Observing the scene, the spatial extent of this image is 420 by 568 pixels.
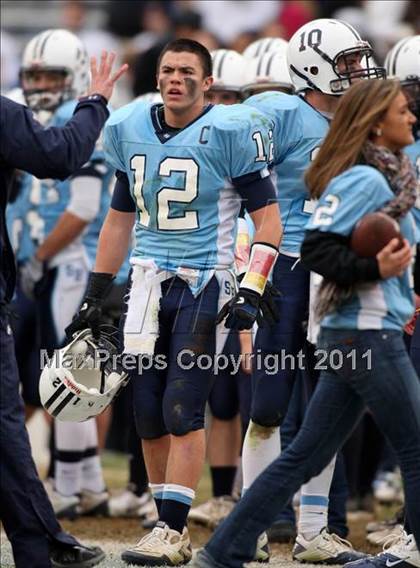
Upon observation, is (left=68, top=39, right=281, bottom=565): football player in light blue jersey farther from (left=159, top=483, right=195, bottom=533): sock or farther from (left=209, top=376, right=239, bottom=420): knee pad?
(left=209, top=376, right=239, bottom=420): knee pad

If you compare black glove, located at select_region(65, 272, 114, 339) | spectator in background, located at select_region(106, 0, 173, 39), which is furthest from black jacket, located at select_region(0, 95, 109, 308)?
spectator in background, located at select_region(106, 0, 173, 39)

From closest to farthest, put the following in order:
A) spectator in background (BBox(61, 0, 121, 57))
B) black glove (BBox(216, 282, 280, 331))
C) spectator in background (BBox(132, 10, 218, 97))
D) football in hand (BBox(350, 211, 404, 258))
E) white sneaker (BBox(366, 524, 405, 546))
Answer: football in hand (BBox(350, 211, 404, 258)), black glove (BBox(216, 282, 280, 331)), white sneaker (BBox(366, 524, 405, 546)), spectator in background (BBox(132, 10, 218, 97)), spectator in background (BBox(61, 0, 121, 57))

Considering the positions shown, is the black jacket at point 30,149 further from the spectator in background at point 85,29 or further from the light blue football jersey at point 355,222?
the spectator in background at point 85,29

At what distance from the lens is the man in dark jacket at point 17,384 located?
5164 mm

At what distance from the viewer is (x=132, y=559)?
19.3 feet

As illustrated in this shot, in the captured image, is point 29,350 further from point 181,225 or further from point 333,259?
point 333,259

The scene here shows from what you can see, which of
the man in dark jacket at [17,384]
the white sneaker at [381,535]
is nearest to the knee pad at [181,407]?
the man in dark jacket at [17,384]

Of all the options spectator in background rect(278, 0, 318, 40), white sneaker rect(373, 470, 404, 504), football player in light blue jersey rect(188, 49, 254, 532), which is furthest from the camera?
spectator in background rect(278, 0, 318, 40)

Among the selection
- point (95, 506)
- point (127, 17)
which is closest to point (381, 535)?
point (95, 506)

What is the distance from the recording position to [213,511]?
24.7ft

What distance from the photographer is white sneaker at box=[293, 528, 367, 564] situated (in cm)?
618

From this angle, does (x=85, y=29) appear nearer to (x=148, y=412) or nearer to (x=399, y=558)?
(x=148, y=412)

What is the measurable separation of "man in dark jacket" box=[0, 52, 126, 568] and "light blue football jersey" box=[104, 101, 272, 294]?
62cm

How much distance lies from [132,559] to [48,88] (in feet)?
10.8
